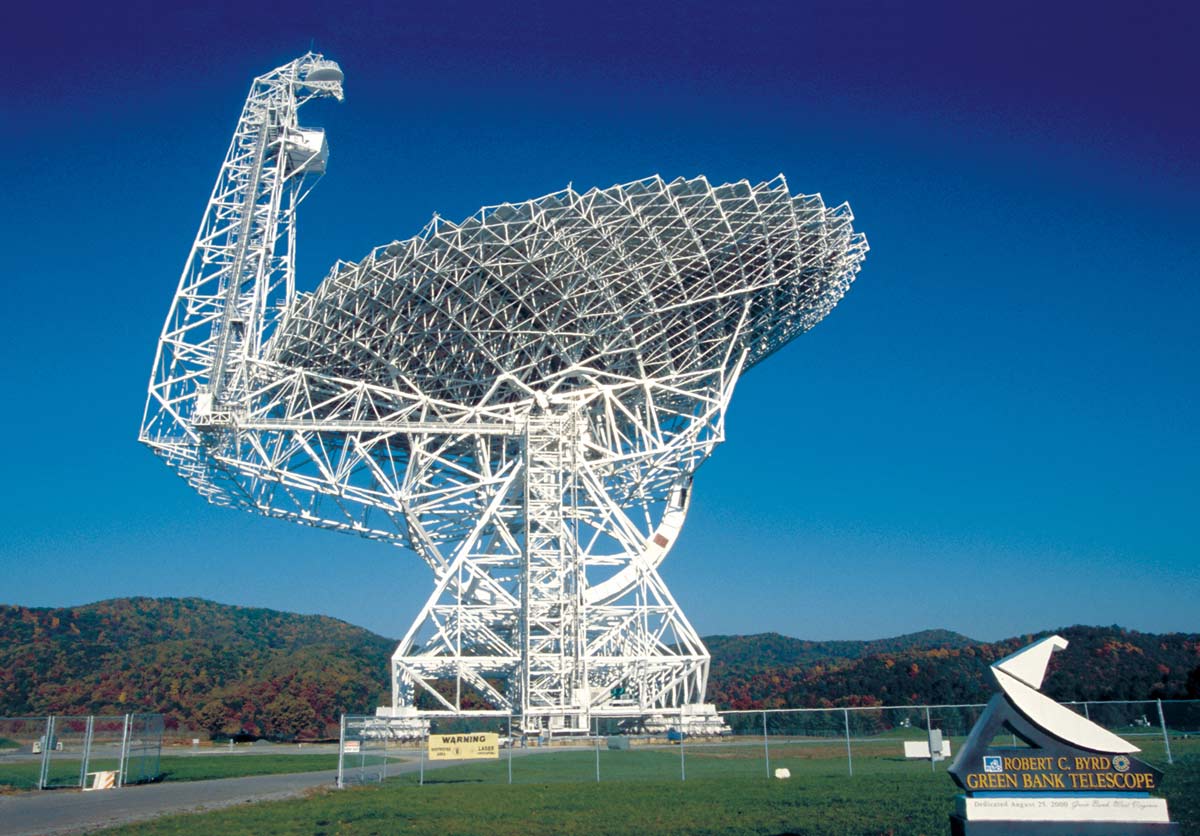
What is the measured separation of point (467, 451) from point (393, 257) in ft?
33.0

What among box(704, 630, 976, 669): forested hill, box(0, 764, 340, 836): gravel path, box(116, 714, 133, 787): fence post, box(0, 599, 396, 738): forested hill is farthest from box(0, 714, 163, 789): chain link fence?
box(704, 630, 976, 669): forested hill

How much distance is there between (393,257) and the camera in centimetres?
3322

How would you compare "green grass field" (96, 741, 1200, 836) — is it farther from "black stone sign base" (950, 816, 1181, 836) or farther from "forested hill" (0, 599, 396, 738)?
"forested hill" (0, 599, 396, 738)

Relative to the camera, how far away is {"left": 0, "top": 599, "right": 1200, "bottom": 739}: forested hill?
63.7 meters

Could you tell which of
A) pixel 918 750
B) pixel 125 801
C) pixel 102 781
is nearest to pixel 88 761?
pixel 102 781

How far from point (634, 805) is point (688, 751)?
16.6m

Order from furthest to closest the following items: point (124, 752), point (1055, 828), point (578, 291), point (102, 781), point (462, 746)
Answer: point (578, 291) → point (124, 752) → point (102, 781) → point (462, 746) → point (1055, 828)

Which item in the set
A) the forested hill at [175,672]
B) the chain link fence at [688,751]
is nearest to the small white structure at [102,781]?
the chain link fence at [688,751]

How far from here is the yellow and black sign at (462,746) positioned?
22938mm

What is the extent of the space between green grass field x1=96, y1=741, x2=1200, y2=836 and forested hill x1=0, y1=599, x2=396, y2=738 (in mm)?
41563

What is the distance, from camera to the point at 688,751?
33156 mm

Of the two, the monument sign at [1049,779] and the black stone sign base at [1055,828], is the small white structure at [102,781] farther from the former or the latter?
the black stone sign base at [1055,828]

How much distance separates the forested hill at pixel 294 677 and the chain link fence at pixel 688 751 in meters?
26.7

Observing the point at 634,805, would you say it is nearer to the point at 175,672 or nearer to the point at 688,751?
the point at 688,751
